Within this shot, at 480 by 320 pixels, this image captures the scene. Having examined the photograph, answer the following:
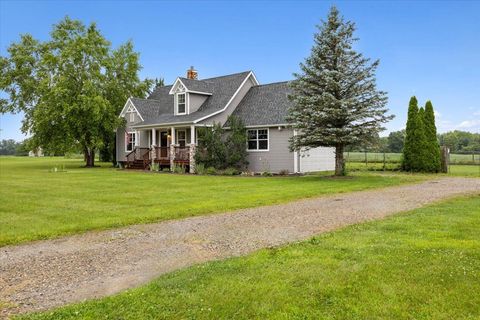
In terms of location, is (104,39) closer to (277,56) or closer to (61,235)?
(277,56)

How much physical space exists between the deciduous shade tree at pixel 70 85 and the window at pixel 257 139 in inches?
530

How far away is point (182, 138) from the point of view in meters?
29.1

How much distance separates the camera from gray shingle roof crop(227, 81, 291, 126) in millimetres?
24536

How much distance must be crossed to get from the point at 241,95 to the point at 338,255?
23.6 m

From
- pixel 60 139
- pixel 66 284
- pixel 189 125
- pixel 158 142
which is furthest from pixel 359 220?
pixel 60 139

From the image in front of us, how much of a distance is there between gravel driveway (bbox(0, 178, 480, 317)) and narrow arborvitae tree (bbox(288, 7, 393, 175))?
837 centimetres

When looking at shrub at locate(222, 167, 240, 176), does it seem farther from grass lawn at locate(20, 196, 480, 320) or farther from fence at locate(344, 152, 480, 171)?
grass lawn at locate(20, 196, 480, 320)

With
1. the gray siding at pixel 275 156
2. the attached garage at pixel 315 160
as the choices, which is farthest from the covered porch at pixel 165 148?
the attached garage at pixel 315 160

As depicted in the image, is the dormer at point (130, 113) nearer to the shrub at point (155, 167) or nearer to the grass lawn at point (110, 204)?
the shrub at point (155, 167)

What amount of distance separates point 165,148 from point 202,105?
4.15 m

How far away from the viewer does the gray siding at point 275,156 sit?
23.6m

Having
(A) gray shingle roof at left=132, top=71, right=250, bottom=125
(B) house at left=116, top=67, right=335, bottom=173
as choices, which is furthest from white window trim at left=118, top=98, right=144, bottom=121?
(A) gray shingle roof at left=132, top=71, right=250, bottom=125

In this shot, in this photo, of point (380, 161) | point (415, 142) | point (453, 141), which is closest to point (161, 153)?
point (380, 161)

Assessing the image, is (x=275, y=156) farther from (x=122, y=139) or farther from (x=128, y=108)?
(x=122, y=139)
